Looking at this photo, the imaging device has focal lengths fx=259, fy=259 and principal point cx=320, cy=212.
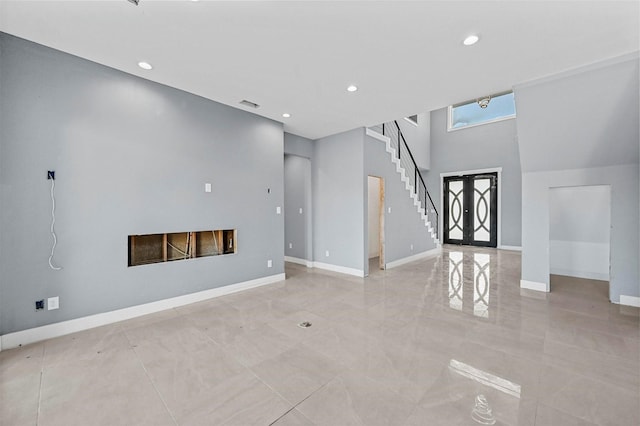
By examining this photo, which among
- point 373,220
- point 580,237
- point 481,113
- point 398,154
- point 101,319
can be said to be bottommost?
point 101,319

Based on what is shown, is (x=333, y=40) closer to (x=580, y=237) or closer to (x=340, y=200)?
(x=340, y=200)

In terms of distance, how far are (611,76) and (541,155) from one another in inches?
52.4

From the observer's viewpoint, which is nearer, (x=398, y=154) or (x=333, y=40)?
(x=333, y=40)

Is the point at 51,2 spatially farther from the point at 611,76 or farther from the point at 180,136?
the point at 611,76

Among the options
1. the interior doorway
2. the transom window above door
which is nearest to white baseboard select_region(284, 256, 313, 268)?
the interior doorway

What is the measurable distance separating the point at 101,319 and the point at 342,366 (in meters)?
2.94

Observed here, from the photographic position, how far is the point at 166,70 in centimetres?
322

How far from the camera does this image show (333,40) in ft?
8.59

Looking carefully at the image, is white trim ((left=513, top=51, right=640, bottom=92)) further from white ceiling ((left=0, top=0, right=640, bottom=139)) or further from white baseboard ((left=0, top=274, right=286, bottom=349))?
white baseboard ((left=0, top=274, right=286, bottom=349))

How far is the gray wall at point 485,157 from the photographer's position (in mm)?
8484

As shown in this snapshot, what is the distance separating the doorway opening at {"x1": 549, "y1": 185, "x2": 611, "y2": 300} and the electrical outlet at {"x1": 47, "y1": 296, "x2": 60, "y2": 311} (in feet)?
23.3

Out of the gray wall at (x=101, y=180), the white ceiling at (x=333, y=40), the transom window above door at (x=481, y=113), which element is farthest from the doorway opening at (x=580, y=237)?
the gray wall at (x=101, y=180)

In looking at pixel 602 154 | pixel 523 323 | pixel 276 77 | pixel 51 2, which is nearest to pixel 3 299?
pixel 51 2

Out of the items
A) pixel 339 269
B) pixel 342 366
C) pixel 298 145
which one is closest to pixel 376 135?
pixel 298 145
